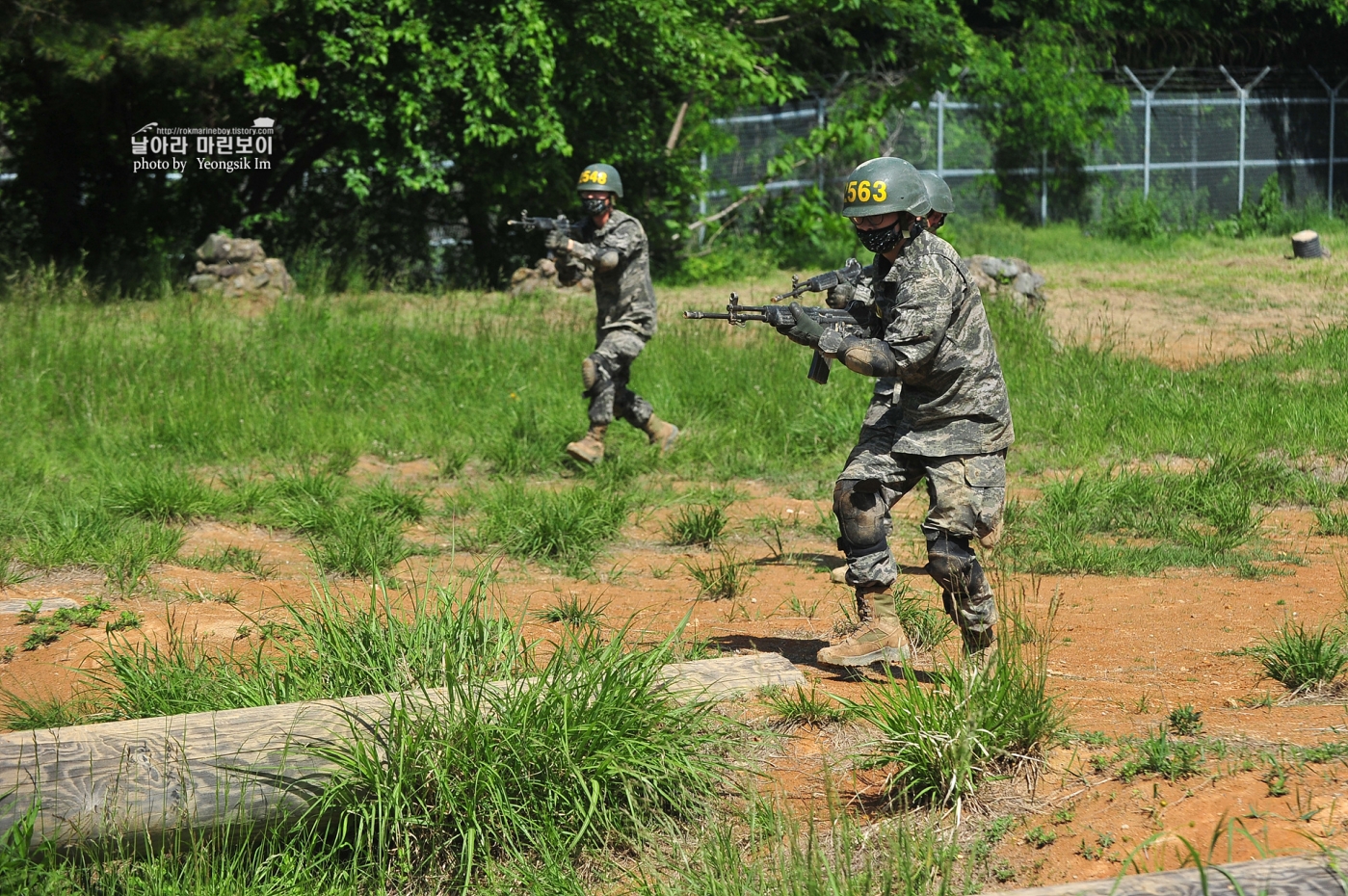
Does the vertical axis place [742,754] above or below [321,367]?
below

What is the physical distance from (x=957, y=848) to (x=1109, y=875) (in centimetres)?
36

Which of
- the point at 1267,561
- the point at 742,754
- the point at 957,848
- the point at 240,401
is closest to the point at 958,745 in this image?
the point at 957,848

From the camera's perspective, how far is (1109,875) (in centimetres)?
333

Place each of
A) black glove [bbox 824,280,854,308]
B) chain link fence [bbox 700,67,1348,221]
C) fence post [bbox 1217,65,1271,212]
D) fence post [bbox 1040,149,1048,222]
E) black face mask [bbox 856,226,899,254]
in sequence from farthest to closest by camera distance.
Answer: fence post [bbox 1217,65,1271,212] → fence post [bbox 1040,149,1048,222] → chain link fence [bbox 700,67,1348,221] → black glove [bbox 824,280,854,308] → black face mask [bbox 856,226,899,254]

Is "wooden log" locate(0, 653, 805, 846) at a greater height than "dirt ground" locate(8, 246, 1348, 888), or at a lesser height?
greater

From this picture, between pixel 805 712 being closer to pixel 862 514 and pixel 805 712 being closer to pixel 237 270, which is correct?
pixel 862 514

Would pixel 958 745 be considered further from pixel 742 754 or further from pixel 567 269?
pixel 567 269

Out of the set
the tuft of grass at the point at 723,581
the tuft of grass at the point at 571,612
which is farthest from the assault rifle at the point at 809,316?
the tuft of grass at the point at 723,581

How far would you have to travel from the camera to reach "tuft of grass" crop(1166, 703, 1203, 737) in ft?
13.2

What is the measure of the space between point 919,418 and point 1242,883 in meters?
2.30

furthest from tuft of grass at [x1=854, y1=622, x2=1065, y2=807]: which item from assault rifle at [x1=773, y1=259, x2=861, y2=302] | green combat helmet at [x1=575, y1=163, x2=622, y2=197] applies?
green combat helmet at [x1=575, y1=163, x2=622, y2=197]

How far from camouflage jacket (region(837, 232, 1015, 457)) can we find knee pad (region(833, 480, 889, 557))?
201 millimetres

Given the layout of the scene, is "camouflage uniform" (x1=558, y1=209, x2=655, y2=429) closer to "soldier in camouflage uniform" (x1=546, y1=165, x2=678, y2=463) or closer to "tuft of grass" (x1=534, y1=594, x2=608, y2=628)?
"soldier in camouflage uniform" (x1=546, y1=165, x2=678, y2=463)

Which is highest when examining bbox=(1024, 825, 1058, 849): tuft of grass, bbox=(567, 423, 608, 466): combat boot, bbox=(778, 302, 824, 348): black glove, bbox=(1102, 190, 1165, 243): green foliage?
bbox=(1102, 190, 1165, 243): green foliage
